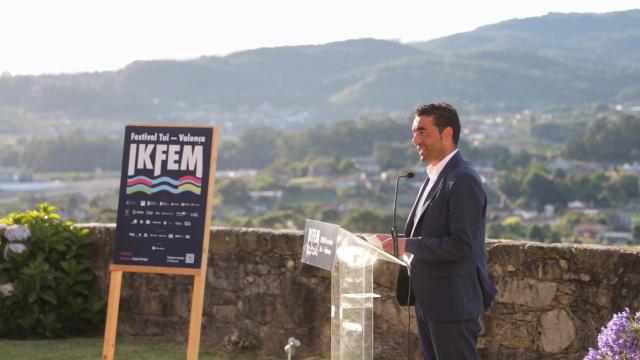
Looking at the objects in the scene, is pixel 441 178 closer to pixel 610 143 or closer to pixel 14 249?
pixel 14 249

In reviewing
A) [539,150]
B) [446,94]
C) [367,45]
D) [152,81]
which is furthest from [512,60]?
[539,150]

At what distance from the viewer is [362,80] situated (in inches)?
3280

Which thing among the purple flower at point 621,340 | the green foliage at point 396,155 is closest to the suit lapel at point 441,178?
the purple flower at point 621,340

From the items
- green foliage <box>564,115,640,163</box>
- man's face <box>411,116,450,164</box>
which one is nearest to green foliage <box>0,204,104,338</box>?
man's face <box>411,116,450,164</box>

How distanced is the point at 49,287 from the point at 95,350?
2.14ft

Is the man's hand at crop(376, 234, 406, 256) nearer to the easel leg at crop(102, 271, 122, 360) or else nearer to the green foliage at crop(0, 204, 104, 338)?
the easel leg at crop(102, 271, 122, 360)

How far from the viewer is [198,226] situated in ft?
14.5

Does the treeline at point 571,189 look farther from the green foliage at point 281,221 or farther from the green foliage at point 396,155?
the green foliage at point 396,155

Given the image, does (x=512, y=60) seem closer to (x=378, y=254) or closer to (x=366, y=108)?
(x=366, y=108)

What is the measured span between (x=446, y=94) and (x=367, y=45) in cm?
2659

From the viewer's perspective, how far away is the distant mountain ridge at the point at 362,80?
70.1m

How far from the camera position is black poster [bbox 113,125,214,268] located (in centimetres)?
443

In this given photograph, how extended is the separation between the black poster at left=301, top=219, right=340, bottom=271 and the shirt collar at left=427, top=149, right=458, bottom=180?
0.54 metres

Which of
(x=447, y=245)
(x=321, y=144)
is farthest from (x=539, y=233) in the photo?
(x=321, y=144)
